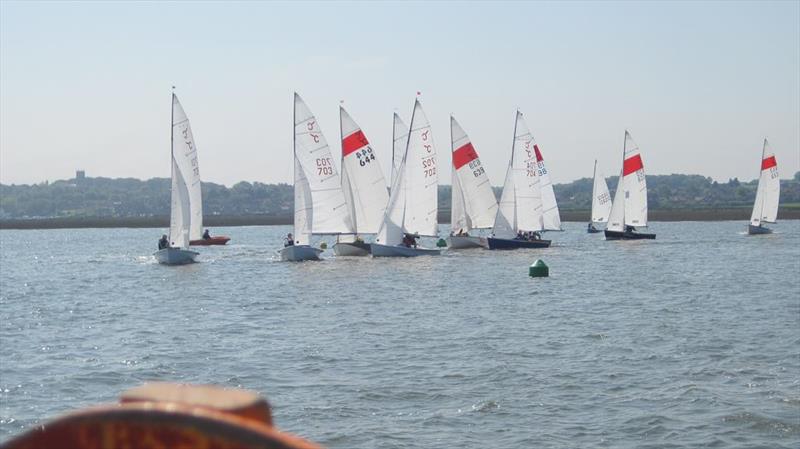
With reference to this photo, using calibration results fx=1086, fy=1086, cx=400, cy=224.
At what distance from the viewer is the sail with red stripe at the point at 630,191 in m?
89.2

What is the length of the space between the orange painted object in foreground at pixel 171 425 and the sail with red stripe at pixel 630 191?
88.5 m

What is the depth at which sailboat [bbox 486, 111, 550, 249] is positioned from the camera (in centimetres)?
7519

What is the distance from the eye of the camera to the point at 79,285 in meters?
55.1

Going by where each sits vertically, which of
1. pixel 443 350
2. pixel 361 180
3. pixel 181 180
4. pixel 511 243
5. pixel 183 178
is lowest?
pixel 443 350

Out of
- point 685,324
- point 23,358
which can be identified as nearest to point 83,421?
point 23,358

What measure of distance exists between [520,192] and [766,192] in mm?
32646

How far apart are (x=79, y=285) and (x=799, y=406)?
142 feet

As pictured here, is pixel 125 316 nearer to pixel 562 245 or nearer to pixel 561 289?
pixel 561 289

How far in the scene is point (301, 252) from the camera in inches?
2443

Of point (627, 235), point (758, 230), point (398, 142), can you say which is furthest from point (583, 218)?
point (398, 142)

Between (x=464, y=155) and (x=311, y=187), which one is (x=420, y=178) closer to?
(x=311, y=187)

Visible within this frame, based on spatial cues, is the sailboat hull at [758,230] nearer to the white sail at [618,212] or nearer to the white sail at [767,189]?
the white sail at [767,189]

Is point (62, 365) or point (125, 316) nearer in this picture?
point (62, 365)

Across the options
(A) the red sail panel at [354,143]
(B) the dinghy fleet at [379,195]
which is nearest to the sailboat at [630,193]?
(B) the dinghy fleet at [379,195]
